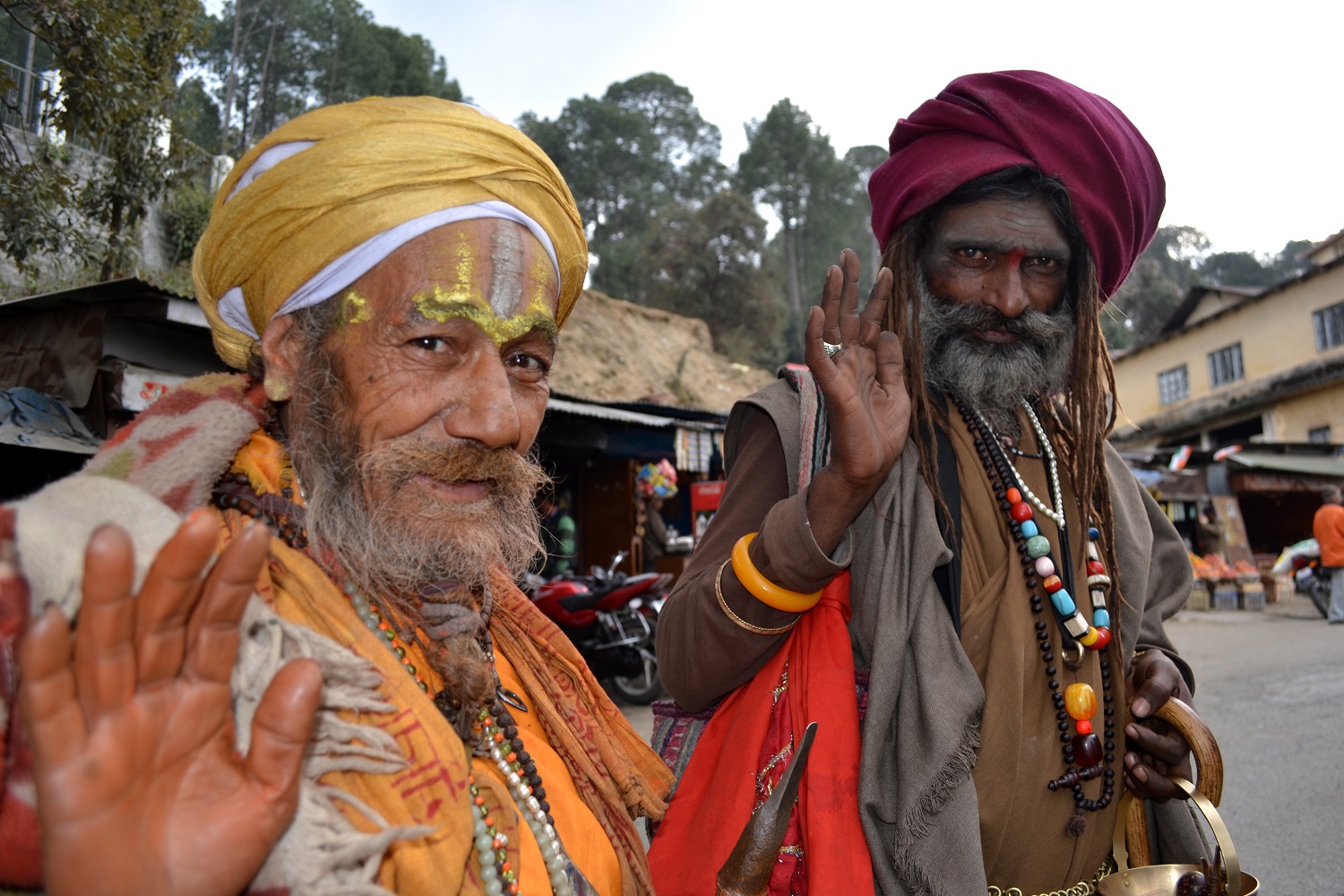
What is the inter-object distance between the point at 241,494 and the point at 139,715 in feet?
1.64

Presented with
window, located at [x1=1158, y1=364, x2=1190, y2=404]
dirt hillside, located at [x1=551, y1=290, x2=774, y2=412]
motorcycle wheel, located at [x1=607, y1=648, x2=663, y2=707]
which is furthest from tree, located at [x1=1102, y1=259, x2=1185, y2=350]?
motorcycle wheel, located at [x1=607, y1=648, x2=663, y2=707]

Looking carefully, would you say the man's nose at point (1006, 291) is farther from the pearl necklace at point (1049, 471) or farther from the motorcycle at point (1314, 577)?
the motorcycle at point (1314, 577)

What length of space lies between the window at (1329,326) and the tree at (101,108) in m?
28.4

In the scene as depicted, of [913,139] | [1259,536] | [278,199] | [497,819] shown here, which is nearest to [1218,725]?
[913,139]

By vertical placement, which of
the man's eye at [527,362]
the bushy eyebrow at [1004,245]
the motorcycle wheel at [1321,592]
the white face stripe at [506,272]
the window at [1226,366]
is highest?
the window at [1226,366]

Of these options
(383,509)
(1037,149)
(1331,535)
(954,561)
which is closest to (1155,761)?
(954,561)

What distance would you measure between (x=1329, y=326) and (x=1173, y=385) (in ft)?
19.6

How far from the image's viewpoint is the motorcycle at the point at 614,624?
6820 millimetres

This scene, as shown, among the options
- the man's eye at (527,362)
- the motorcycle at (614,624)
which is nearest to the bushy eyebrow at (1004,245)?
the man's eye at (527,362)

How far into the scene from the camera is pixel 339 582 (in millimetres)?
1246

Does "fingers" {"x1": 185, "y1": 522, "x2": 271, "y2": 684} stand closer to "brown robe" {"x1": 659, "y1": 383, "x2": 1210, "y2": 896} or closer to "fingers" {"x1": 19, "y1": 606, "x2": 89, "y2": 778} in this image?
"fingers" {"x1": 19, "y1": 606, "x2": 89, "y2": 778}

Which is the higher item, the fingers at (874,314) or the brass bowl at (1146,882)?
the fingers at (874,314)

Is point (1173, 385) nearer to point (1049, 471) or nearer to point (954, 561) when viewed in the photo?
point (1049, 471)

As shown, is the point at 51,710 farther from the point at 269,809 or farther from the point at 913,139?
the point at 913,139
